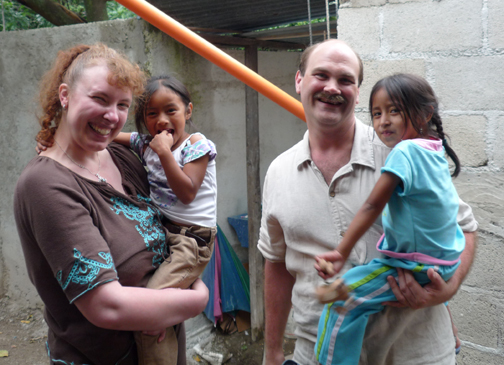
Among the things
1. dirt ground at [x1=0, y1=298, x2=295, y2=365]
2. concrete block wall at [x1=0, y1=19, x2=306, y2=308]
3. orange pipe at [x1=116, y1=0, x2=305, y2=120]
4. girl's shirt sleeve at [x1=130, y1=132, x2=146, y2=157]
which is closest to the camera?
orange pipe at [x1=116, y1=0, x2=305, y2=120]

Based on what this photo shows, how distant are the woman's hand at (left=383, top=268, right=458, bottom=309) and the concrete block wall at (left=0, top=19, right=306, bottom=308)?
9.84ft


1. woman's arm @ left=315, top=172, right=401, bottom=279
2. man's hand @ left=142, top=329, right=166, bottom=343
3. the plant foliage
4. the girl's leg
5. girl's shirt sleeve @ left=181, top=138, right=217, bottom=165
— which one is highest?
the plant foliage

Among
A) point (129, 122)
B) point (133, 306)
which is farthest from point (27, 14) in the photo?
point (133, 306)

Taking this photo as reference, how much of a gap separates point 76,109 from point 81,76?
0.12m

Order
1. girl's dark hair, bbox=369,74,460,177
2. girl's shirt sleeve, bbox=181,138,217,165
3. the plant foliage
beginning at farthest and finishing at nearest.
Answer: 1. the plant foliage
2. girl's shirt sleeve, bbox=181,138,217,165
3. girl's dark hair, bbox=369,74,460,177

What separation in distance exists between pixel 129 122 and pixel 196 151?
6.79 feet

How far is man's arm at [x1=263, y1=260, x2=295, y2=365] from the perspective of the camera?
6.37 ft

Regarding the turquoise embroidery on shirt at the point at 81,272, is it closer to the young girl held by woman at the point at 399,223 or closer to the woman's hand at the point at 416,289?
the young girl held by woman at the point at 399,223

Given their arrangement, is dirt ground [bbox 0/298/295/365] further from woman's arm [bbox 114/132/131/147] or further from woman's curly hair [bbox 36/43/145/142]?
woman's curly hair [bbox 36/43/145/142]

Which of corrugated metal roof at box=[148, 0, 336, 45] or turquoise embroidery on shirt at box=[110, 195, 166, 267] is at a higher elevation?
corrugated metal roof at box=[148, 0, 336, 45]

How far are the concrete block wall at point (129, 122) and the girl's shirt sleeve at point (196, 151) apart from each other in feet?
6.54

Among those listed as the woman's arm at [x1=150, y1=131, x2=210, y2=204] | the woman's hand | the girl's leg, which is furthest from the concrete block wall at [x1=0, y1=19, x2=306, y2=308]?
the woman's hand

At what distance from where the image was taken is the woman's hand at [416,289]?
143 centimetres

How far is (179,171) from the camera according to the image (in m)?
1.95
